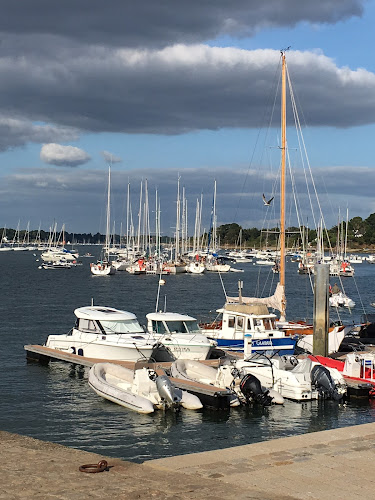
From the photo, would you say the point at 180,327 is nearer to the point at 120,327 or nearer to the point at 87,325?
the point at 120,327

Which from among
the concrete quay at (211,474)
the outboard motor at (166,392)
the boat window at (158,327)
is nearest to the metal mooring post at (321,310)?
the boat window at (158,327)

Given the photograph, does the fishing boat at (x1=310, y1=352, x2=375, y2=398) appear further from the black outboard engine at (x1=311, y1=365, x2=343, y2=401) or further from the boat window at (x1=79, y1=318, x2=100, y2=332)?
the boat window at (x1=79, y1=318, x2=100, y2=332)

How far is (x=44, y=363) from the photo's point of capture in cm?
3266

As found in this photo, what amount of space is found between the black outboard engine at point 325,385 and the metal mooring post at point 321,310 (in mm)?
5588

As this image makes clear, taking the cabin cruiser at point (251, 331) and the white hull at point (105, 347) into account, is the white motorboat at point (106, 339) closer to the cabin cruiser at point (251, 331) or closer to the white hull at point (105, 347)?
the white hull at point (105, 347)

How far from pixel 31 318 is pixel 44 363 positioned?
66.0 feet

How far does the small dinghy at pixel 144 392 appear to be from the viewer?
23141 mm

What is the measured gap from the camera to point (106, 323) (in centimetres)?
3145

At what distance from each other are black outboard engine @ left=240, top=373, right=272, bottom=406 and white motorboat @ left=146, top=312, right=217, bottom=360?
5441 millimetres

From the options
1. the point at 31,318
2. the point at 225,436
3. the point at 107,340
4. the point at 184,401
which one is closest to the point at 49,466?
the point at 225,436

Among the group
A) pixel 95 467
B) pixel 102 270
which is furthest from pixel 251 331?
Result: pixel 102 270

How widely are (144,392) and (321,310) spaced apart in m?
11.1

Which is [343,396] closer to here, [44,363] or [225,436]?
[225,436]

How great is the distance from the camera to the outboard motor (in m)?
23.1
